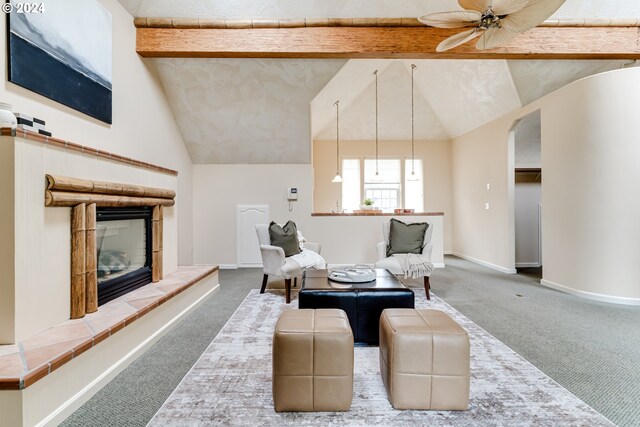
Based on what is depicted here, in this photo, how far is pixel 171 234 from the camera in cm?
360

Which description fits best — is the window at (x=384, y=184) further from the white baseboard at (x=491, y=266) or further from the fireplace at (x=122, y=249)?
the fireplace at (x=122, y=249)

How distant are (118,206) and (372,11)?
3.53 m

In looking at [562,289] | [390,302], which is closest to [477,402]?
[390,302]

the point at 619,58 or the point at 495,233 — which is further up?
the point at 619,58

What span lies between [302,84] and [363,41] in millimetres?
1105

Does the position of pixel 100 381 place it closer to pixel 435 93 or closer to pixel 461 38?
Result: pixel 461 38

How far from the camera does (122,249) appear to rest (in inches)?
116

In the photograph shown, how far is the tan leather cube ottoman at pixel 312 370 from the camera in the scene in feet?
5.21

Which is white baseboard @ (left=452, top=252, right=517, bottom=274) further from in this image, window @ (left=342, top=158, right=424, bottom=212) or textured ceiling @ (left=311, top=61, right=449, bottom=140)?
textured ceiling @ (left=311, top=61, right=449, bottom=140)

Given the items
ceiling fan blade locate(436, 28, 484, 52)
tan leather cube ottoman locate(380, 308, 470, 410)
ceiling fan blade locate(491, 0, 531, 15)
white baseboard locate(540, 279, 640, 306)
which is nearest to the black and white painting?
tan leather cube ottoman locate(380, 308, 470, 410)

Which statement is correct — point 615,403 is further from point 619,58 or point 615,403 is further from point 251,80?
point 251,80

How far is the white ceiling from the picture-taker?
377cm

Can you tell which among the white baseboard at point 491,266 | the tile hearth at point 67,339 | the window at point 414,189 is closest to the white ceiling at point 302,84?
the window at point 414,189

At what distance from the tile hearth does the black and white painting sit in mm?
1761
